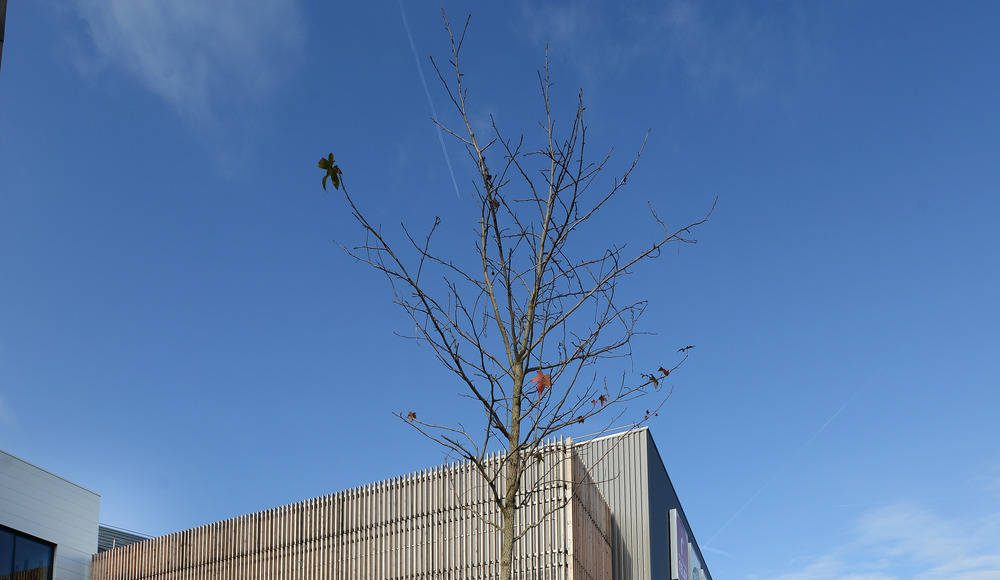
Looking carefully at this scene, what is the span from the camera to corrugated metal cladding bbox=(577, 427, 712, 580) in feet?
68.9

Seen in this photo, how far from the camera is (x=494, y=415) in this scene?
A: 587 cm

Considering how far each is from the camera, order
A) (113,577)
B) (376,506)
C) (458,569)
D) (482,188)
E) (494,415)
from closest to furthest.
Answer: (494,415) → (482,188) → (458,569) → (376,506) → (113,577)

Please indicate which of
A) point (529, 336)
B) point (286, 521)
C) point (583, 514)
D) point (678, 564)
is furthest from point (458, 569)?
point (529, 336)

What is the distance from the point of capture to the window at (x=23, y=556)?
21.0 metres

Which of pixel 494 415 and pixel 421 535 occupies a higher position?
pixel 421 535

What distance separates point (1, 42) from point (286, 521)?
15.2 meters

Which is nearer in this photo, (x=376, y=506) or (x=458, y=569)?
(x=458, y=569)

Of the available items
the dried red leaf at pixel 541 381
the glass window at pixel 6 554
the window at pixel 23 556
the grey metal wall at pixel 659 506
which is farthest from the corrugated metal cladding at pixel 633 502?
the dried red leaf at pixel 541 381

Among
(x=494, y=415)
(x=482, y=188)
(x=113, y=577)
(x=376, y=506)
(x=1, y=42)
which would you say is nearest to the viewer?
(x=494, y=415)

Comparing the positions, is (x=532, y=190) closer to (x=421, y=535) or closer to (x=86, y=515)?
(x=421, y=535)

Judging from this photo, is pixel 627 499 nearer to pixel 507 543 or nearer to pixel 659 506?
pixel 659 506

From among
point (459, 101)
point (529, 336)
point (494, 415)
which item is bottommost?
point (494, 415)

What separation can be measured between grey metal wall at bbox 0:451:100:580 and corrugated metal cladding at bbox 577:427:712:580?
10.7 metres

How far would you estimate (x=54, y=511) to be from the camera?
73.7 feet
